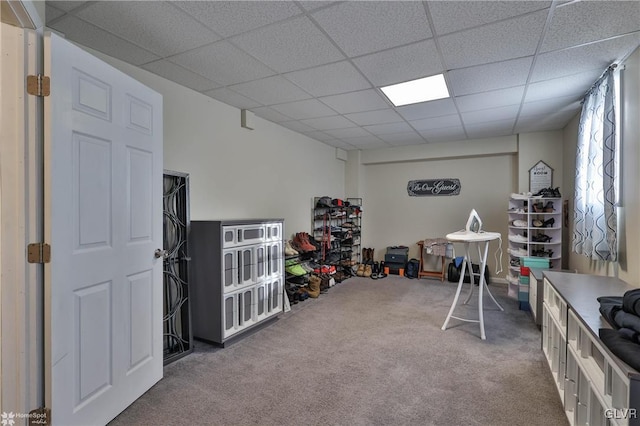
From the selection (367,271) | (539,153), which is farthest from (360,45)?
(367,271)

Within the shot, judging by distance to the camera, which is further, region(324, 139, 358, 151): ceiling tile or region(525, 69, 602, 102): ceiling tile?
region(324, 139, 358, 151): ceiling tile

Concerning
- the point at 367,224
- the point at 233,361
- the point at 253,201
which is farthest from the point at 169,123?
the point at 367,224

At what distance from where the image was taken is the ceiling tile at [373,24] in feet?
6.34

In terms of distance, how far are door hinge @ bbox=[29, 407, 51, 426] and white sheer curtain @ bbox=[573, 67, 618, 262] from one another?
4074 mm

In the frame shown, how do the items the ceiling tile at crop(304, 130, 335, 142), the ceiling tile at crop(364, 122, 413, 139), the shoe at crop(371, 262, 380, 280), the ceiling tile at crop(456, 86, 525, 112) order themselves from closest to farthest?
1. the ceiling tile at crop(456, 86, 525, 112)
2. the ceiling tile at crop(364, 122, 413, 139)
3. the ceiling tile at crop(304, 130, 335, 142)
4. the shoe at crop(371, 262, 380, 280)

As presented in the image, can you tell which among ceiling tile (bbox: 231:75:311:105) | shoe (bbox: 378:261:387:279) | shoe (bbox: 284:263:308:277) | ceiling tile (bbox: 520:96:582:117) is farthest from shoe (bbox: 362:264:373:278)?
ceiling tile (bbox: 231:75:311:105)

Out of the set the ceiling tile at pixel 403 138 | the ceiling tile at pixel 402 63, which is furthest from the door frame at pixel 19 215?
the ceiling tile at pixel 403 138

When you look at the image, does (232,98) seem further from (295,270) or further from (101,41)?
(295,270)

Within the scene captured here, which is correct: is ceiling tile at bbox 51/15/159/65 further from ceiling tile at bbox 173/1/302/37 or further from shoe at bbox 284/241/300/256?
shoe at bbox 284/241/300/256

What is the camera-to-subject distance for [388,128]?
16.2ft

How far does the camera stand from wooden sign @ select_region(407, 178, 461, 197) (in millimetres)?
6109

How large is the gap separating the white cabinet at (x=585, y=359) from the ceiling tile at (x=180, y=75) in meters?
3.46

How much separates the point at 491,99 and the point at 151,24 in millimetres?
3487

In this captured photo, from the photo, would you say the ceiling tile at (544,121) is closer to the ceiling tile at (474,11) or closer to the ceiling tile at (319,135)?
the ceiling tile at (474,11)
